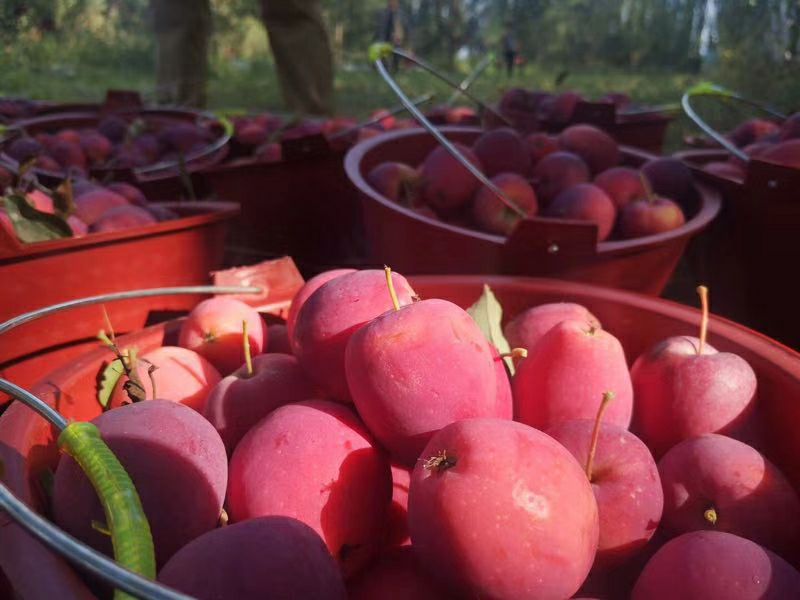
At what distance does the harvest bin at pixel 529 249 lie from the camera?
1.22 metres

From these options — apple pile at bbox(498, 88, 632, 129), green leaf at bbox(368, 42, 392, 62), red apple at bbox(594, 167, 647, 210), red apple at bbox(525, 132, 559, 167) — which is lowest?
red apple at bbox(594, 167, 647, 210)

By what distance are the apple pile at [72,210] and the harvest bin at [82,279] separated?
0.05 metres

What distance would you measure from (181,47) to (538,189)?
141 inches

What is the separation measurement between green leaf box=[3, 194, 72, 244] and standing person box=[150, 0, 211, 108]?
333 cm

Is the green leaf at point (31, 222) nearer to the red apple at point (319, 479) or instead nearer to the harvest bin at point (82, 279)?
the harvest bin at point (82, 279)

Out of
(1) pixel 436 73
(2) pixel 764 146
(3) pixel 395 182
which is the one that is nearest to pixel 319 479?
(3) pixel 395 182

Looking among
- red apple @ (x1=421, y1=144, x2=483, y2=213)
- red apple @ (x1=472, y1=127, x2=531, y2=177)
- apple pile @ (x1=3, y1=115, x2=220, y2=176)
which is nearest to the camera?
red apple @ (x1=421, y1=144, x2=483, y2=213)

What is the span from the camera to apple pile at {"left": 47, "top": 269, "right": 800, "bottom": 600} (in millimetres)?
538

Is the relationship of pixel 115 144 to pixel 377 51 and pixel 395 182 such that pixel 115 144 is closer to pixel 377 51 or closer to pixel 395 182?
pixel 395 182

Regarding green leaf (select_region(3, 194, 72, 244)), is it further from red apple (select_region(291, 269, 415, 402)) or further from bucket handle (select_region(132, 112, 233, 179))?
red apple (select_region(291, 269, 415, 402))

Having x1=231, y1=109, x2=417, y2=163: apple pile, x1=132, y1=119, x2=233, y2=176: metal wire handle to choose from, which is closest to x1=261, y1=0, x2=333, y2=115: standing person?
x1=231, y1=109, x2=417, y2=163: apple pile

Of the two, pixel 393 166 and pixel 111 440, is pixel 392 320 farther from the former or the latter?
pixel 393 166

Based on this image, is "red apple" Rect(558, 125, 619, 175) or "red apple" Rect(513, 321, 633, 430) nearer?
"red apple" Rect(513, 321, 633, 430)

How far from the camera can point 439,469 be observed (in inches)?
22.4
